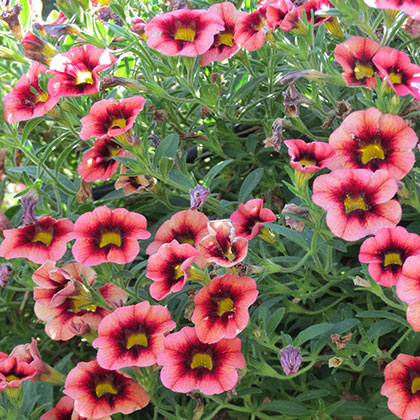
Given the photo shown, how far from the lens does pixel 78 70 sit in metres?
1.32

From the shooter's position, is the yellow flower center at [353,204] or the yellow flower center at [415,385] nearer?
the yellow flower center at [353,204]

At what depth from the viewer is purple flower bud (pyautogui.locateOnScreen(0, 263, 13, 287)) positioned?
139 centimetres

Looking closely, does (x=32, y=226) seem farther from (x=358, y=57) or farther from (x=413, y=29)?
(x=413, y=29)

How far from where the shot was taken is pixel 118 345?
1195 millimetres

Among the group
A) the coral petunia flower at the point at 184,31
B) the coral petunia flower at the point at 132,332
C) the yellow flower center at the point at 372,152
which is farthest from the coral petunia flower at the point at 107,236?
the yellow flower center at the point at 372,152

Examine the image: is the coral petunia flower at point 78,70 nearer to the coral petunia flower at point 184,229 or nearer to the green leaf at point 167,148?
the green leaf at point 167,148

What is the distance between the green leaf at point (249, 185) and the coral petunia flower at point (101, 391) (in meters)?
0.43

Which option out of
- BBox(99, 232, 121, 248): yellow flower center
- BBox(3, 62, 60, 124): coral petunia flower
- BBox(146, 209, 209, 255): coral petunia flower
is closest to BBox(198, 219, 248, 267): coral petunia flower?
BBox(146, 209, 209, 255): coral petunia flower

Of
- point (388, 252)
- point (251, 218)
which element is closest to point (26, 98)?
point (251, 218)

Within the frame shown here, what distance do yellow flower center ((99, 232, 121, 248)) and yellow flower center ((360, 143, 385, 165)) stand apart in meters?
0.48

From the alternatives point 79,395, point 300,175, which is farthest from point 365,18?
point 79,395

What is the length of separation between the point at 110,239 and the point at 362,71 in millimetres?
566

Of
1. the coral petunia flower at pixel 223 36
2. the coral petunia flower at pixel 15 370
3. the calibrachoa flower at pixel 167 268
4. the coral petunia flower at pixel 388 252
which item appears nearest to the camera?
the coral petunia flower at pixel 388 252

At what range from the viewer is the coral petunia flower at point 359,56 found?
1.23 m
